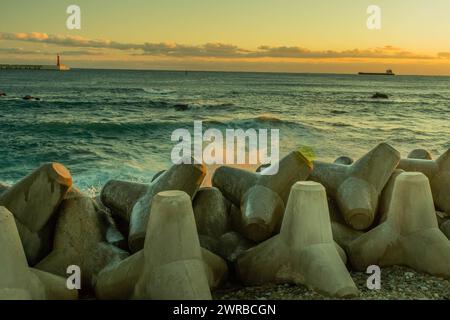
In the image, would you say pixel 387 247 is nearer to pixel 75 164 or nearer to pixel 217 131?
pixel 75 164

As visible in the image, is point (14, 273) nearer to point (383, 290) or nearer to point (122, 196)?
point (122, 196)

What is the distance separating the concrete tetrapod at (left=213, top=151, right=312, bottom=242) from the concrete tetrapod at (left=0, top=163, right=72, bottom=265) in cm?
148

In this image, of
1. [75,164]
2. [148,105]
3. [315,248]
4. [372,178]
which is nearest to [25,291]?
[315,248]

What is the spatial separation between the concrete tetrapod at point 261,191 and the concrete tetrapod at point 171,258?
3.17ft

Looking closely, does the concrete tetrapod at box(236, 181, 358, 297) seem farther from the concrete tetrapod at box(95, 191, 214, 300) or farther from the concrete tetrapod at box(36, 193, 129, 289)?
the concrete tetrapod at box(36, 193, 129, 289)

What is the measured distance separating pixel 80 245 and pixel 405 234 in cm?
262

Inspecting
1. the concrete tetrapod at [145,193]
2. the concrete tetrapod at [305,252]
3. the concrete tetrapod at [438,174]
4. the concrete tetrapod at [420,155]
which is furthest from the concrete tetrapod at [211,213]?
the concrete tetrapod at [420,155]

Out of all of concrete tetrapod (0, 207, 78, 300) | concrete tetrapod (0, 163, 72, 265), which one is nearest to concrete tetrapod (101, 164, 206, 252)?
concrete tetrapod (0, 163, 72, 265)

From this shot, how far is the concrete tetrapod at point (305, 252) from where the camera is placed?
360cm

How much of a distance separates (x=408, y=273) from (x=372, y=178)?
3.39 feet

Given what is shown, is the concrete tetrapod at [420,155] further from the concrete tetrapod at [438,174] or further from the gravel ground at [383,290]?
the gravel ground at [383,290]

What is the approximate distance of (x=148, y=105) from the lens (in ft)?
104

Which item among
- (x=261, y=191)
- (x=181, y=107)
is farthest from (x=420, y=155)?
(x=181, y=107)

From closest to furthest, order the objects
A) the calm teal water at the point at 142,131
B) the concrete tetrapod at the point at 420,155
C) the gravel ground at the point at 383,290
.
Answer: the gravel ground at the point at 383,290 → the concrete tetrapod at the point at 420,155 → the calm teal water at the point at 142,131
